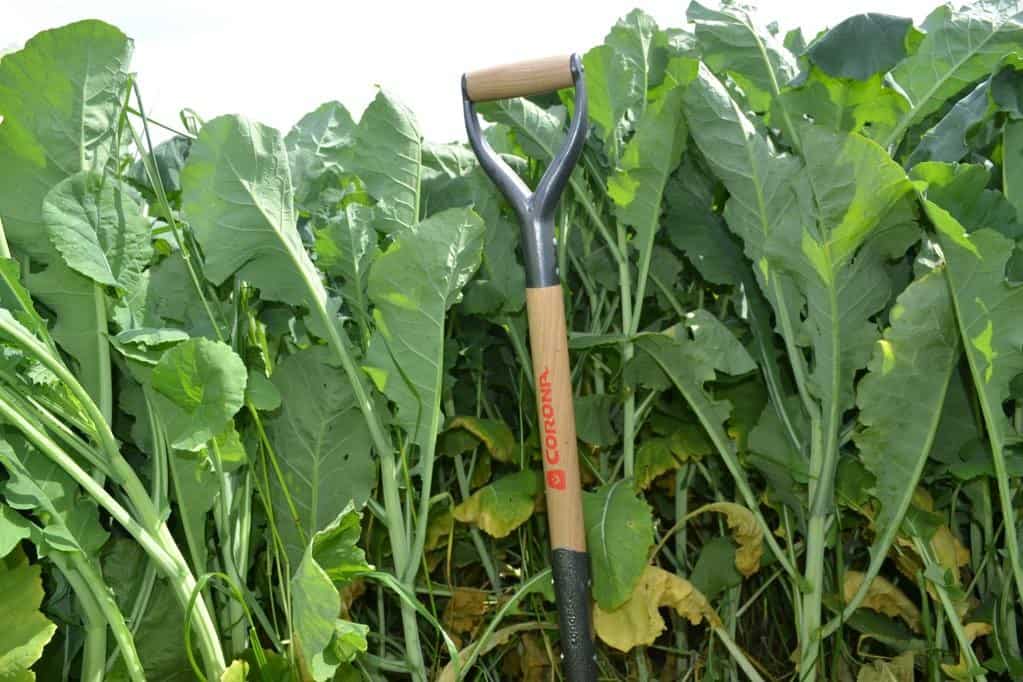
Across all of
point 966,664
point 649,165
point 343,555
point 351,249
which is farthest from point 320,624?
point 966,664

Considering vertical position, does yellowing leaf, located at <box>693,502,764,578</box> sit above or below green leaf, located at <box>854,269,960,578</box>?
below

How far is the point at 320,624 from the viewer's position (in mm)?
1113

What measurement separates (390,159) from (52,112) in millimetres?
409

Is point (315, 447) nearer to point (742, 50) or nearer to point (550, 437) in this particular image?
point (550, 437)

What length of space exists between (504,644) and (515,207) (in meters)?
0.64

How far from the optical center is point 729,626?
57.7 inches

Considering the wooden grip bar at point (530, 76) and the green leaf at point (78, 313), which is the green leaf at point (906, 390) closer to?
the wooden grip bar at point (530, 76)

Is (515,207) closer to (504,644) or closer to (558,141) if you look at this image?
(558,141)

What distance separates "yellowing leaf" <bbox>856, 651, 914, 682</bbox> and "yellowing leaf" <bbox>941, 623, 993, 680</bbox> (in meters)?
0.05

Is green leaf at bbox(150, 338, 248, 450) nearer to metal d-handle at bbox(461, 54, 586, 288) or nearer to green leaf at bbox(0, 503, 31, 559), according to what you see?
green leaf at bbox(0, 503, 31, 559)

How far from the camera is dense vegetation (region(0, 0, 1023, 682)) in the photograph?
122cm

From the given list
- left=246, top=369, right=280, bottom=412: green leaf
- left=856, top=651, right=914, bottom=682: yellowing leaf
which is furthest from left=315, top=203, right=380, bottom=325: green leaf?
left=856, top=651, right=914, bottom=682: yellowing leaf

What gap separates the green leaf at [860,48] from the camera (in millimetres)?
1277

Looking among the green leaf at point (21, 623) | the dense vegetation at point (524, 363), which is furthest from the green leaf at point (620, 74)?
the green leaf at point (21, 623)
